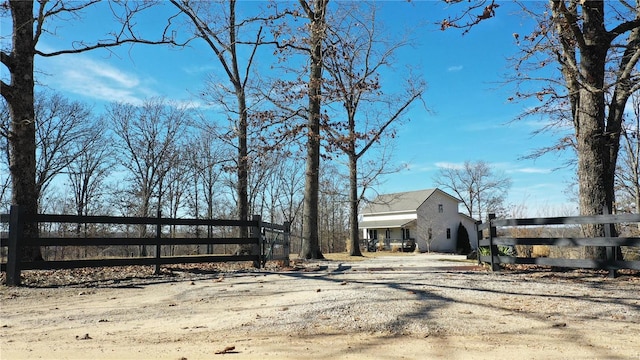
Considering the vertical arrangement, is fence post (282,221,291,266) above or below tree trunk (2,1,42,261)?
below

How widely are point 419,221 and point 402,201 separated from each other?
4.58 m

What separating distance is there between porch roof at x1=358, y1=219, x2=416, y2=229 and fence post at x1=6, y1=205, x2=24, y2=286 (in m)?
41.4

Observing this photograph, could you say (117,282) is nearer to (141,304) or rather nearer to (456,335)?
(141,304)

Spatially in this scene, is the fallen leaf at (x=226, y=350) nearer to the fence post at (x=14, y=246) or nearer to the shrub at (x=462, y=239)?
the fence post at (x=14, y=246)

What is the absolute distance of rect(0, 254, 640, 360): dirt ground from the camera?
4.11m

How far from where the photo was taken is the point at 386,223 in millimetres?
49781

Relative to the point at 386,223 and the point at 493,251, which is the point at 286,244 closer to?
the point at 493,251

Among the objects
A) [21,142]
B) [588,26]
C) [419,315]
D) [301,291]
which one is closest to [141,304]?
[301,291]

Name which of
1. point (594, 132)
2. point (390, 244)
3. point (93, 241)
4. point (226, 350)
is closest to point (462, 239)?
point (390, 244)

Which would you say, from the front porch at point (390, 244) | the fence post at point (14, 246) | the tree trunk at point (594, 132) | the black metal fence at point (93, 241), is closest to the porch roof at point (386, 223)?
the front porch at point (390, 244)

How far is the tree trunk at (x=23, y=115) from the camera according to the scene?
9930 millimetres

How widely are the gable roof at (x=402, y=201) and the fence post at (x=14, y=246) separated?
137ft

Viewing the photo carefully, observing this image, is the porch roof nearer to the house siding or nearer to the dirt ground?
the house siding

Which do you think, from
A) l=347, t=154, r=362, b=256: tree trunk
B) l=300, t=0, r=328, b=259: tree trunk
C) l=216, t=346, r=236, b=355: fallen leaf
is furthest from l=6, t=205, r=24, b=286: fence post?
l=347, t=154, r=362, b=256: tree trunk
